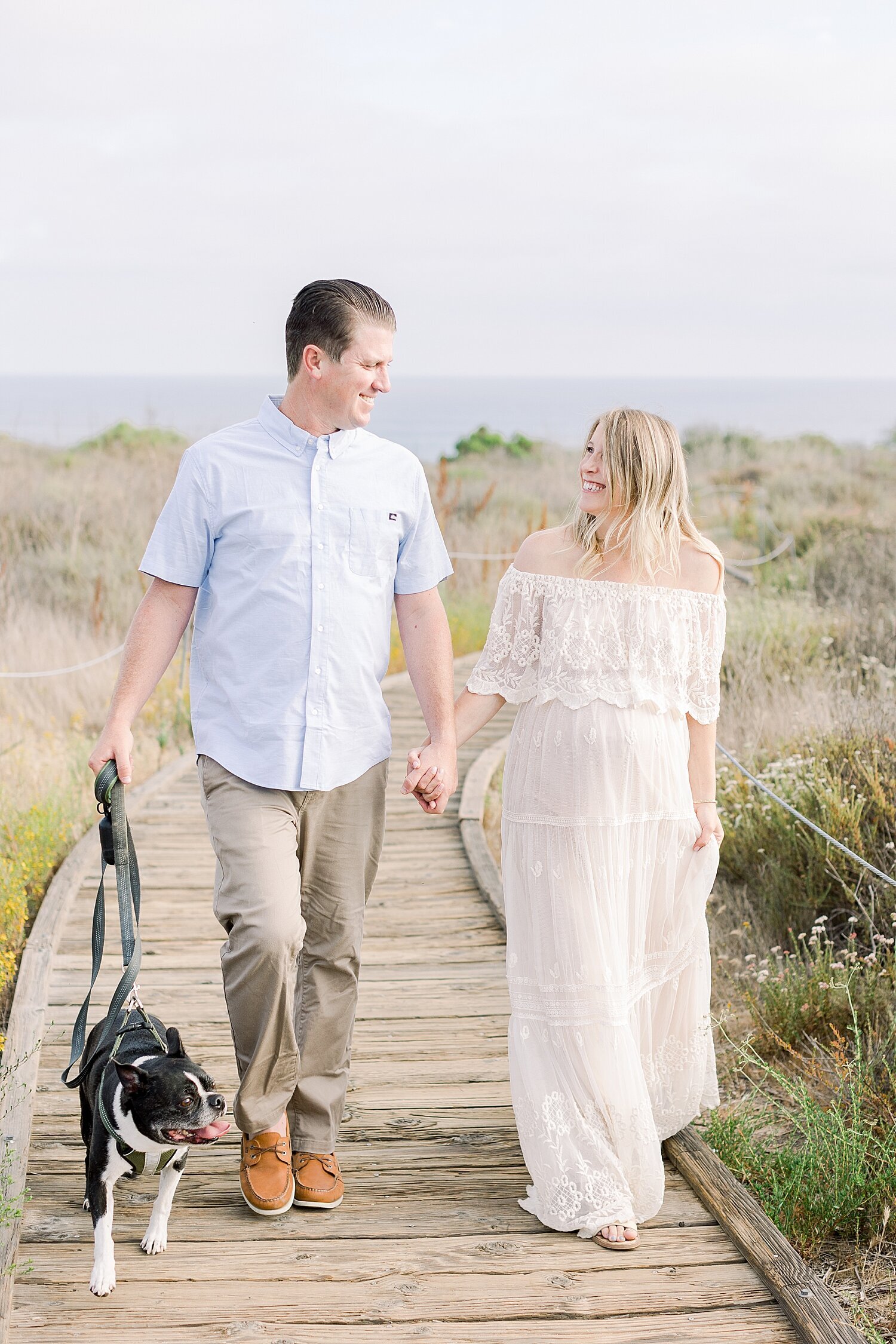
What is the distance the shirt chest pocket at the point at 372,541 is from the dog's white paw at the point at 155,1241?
1.50 metres

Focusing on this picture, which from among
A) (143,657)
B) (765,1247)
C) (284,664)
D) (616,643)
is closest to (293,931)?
(284,664)

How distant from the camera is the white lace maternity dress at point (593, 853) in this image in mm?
2775

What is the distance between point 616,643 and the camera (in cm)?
284

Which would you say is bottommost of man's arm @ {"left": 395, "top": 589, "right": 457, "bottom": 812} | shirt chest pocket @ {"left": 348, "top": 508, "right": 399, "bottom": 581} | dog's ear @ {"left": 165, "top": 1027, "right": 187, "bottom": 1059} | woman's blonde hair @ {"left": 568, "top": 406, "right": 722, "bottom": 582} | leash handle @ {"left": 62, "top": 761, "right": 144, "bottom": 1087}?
dog's ear @ {"left": 165, "top": 1027, "right": 187, "bottom": 1059}

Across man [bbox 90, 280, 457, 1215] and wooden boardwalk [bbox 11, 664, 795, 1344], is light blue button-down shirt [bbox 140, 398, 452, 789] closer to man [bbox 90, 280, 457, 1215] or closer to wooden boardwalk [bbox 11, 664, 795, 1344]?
man [bbox 90, 280, 457, 1215]

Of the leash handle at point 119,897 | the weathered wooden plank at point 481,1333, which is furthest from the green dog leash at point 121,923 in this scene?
the weathered wooden plank at point 481,1333

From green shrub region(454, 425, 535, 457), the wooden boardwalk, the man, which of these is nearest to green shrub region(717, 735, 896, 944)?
the wooden boardwalk

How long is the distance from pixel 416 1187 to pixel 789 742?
11.9ft

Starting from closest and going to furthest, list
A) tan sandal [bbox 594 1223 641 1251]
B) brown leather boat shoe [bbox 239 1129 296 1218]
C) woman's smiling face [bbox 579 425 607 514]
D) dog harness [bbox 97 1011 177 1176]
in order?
dog harness [bbox 97 1011 177 1176] → tan sandal [bbox 594 1223 641 1251] → brown leather boat shoe [bbox 239 1129 296 1218] → woman's smiling face [bbox 579 425 607 514]

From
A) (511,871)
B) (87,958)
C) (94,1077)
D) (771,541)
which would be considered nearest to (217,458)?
(511,871)

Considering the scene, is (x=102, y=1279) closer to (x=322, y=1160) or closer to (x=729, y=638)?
(x=322, y=1160)

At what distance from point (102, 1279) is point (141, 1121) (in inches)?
14.4

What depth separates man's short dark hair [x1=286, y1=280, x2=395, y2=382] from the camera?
2645 millimetres

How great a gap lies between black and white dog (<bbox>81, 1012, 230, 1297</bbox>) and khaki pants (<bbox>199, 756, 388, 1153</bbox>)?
20 cm
